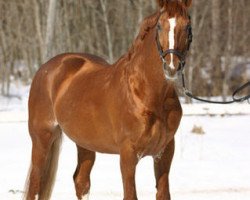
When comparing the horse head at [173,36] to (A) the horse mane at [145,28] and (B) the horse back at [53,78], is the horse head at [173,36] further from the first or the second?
(B) the horse back at [53,78]

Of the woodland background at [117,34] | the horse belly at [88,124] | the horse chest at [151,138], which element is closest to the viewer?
the horse chest at [151,138]

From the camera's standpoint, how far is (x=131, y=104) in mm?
3812

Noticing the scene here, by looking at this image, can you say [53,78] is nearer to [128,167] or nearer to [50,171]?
[50,171]

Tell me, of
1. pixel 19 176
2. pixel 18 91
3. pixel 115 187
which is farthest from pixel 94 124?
pixel 18 91

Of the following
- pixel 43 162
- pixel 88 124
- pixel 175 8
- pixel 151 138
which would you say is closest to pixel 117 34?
pixel 43 162

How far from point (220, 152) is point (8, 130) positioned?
3.79m

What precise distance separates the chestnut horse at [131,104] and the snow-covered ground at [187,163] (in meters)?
1.35

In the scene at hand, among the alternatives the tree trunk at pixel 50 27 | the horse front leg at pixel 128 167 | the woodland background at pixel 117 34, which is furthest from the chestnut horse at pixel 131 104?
the woodland background at pixel 117 34

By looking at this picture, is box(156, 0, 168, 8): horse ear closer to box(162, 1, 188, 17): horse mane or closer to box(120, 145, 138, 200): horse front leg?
box(162, 1, 188, 17): horse mane

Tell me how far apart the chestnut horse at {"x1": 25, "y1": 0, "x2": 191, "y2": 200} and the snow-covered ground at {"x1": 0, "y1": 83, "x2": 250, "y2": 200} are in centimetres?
135

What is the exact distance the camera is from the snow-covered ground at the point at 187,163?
19.6 ft

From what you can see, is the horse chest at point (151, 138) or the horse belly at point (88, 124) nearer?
the horse chest at point (151, 138)

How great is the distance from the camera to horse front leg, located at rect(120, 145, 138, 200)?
3.77 meters

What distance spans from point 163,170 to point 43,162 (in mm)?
1290
